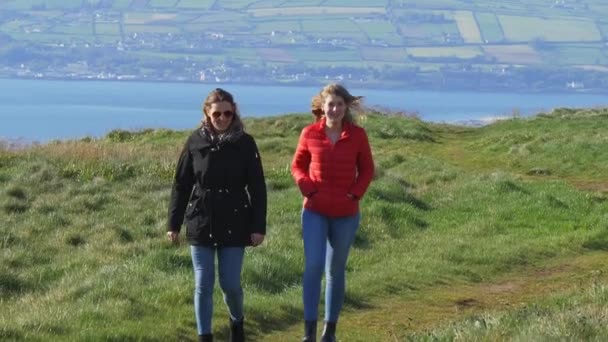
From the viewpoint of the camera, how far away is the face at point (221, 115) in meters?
8.32

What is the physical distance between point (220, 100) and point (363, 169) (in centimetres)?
137

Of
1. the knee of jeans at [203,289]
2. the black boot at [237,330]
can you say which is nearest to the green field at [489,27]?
the black boot at [237,330]

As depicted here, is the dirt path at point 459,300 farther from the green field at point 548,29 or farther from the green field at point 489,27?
the green field at point 548,29

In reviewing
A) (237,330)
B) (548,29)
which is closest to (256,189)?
(237,330)

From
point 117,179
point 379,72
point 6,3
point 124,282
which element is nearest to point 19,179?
point 117,179

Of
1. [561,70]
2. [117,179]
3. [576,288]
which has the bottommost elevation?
[576,288]

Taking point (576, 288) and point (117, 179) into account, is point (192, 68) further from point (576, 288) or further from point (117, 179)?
point (576, 288)

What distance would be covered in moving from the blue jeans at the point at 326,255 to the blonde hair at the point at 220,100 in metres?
0.98

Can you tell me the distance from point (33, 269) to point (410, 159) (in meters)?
13.7

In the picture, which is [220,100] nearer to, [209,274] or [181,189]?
[181,189]

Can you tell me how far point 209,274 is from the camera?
8414 millimetres

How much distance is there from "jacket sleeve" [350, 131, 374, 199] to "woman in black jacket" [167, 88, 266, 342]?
2.74 ft

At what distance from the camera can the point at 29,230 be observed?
1519 centimetres

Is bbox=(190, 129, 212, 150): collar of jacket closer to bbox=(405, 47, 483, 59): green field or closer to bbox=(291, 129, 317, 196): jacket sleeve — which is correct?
bbox=(291, 129, 317, 196): jacket sleeve
